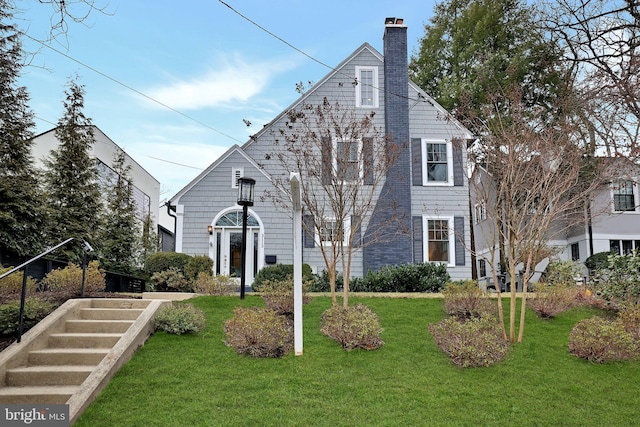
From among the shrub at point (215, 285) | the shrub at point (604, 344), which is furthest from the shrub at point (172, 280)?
the shrub at point (604, 344)

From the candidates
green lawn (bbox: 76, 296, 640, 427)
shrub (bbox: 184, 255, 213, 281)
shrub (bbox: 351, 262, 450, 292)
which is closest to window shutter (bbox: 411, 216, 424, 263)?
shrub (bbox: 351, 262, 450, 292)

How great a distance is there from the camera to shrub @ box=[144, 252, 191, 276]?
13.8 meters

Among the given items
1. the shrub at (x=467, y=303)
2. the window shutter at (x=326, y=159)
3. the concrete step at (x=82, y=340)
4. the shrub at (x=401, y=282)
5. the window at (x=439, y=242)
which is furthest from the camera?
the window at (x=439, y=242)

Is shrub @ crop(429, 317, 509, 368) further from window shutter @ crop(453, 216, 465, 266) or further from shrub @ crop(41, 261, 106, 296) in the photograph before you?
window shutter @ crop(453, 216, 465, 266)

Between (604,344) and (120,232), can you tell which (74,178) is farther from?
(604,344)

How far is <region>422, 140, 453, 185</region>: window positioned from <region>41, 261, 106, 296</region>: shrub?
33.2ft

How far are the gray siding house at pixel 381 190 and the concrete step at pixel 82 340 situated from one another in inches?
312

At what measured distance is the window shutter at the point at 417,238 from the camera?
16.0m

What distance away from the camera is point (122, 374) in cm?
662

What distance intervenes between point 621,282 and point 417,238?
21.0 feet

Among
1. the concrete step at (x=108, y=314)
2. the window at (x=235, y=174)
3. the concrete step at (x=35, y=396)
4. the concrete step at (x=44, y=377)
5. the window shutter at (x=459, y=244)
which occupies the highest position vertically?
the window at (x=235, y=174)

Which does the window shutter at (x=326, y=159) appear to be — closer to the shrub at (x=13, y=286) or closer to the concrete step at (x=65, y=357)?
the concrete step at (x=65, y=357)

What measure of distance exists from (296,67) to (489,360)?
1110 cm

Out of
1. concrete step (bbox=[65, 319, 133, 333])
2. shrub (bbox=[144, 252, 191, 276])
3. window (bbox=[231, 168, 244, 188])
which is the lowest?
concrete step (bbox=[65, 319, 133, 333])
